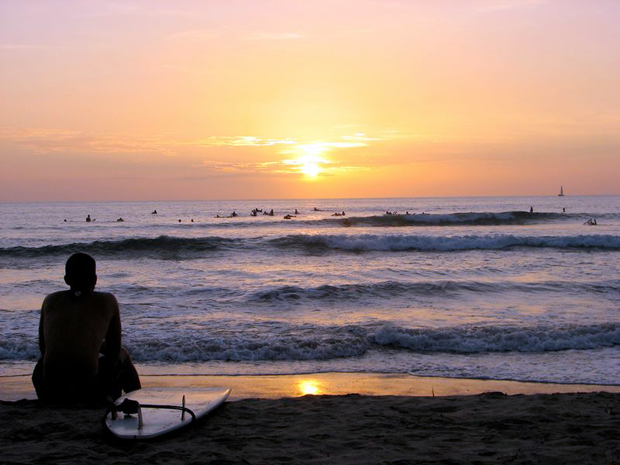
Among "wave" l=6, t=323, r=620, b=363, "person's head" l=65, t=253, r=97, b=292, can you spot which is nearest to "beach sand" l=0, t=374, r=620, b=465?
"person's head" l=65, t=253, r=97, b=292

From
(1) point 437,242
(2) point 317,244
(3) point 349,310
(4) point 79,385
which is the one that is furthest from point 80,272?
(1) point 437,242

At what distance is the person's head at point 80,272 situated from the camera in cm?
503

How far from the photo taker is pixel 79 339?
5.16 meters

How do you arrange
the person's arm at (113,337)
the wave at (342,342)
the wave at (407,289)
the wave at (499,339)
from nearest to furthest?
the person's arm at (113,337) → the wave at (342,342) → the wave at (499,339) → the wave at (407,289)

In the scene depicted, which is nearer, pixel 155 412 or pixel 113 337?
pixel 155 412

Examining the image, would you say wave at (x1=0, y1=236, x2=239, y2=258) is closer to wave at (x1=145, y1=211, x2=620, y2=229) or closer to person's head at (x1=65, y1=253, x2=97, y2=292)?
wave at (x1=145, y1=211, x2=620, y2=229)

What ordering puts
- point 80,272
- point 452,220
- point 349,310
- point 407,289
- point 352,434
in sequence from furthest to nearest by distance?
1. point 452,220
2. point 407,289
3. point 349,310
4. point 80,272
5. point 352,434

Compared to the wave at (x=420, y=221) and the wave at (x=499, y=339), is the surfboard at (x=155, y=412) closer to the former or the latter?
the wave at (x=499, y=339)

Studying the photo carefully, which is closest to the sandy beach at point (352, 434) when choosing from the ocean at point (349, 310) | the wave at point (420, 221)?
the ocean at point (349, 310)

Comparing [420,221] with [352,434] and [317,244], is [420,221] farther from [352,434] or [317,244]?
[352,434]

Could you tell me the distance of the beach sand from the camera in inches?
Answer: 169

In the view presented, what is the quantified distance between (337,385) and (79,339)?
3549mm

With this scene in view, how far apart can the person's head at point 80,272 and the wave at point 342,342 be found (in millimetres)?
4161

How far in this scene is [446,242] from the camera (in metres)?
31.2
